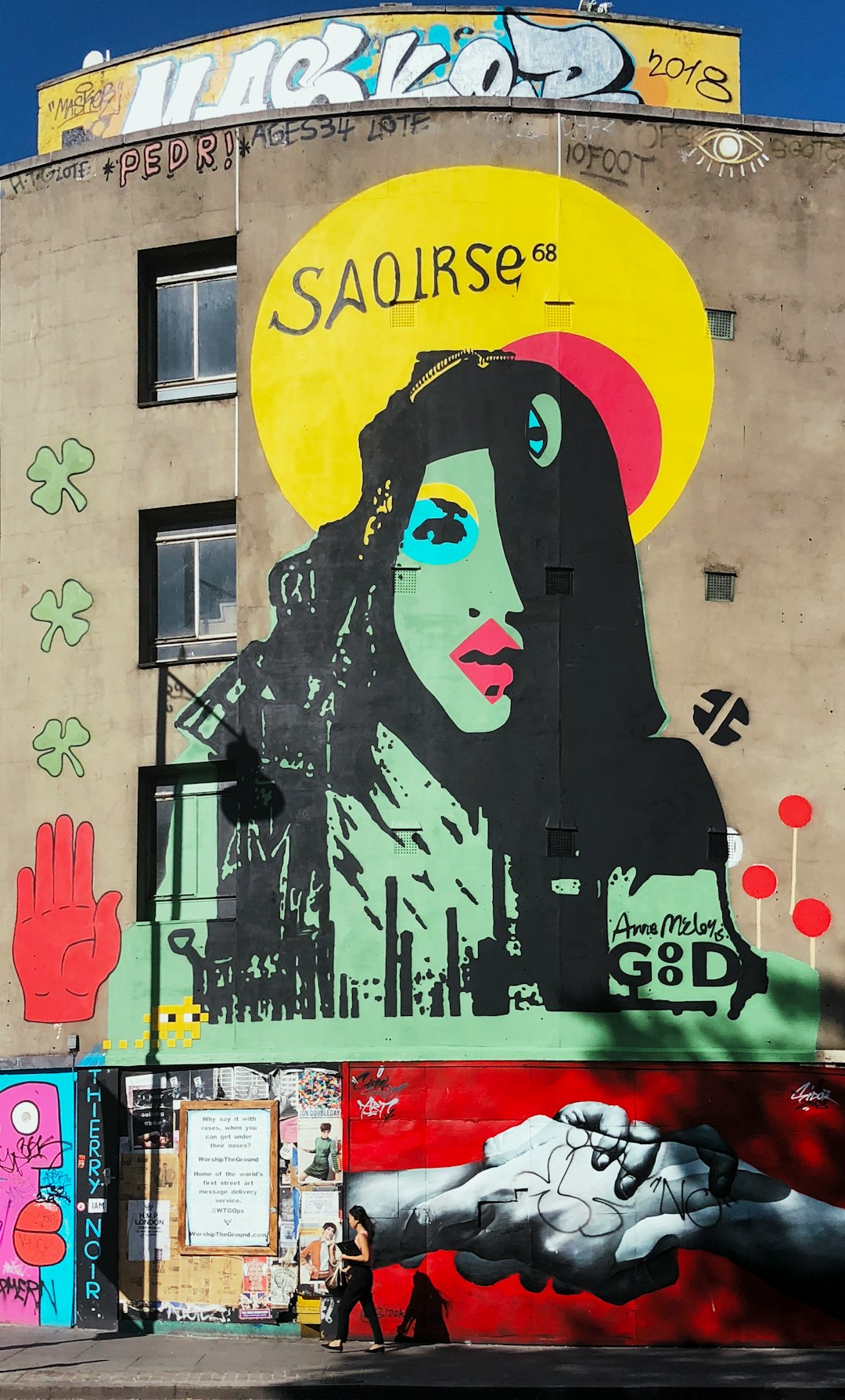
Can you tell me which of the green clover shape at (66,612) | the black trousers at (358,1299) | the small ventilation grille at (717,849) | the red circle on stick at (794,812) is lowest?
the black trousers at (358,1299)

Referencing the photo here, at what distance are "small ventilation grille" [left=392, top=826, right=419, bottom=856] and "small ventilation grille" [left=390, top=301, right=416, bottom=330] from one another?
7076 millimetres

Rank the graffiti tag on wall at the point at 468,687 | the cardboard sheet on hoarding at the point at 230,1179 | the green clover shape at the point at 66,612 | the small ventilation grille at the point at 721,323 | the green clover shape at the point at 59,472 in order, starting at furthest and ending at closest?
1. the green clover shape at the point at 59,472
2. the green clover shape at the point at 66,612
3. the small ventilation grille at the point at 721,323
4. the graffiti tag on wall at the point at 468,687
5. the cardboard sheet on hoarding at the point at 230,1179

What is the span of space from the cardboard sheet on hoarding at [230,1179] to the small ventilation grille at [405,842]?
12.4 ft

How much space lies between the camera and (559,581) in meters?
22.2

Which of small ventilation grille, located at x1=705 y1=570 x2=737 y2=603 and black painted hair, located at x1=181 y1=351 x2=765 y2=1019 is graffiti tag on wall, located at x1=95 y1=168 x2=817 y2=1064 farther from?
small ventilation grille, located at x1=705 y1=570 x2=737 y2=603

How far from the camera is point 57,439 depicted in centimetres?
2362

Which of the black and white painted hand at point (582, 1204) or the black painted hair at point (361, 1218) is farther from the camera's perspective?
the black and white painted hand at point (582, 1204)

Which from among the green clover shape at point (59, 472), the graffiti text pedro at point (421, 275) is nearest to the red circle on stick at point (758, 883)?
the graffiti text pedro at point (421, 275)

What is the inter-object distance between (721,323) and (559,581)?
14.6 ft

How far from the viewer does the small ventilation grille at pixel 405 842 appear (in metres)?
21.7

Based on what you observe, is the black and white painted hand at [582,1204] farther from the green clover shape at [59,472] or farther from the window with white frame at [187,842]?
the green clover shape at [59,472]

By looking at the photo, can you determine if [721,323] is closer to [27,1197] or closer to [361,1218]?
[361,1218]

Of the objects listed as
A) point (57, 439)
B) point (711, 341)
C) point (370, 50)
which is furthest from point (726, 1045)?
point (370, 50)

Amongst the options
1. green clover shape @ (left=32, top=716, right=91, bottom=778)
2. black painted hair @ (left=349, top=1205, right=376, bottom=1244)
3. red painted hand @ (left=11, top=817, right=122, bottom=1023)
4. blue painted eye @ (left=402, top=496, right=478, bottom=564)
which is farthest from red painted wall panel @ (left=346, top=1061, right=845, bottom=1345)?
blue painted eye @ (left=402, top=496, right=478, bottom=564)
